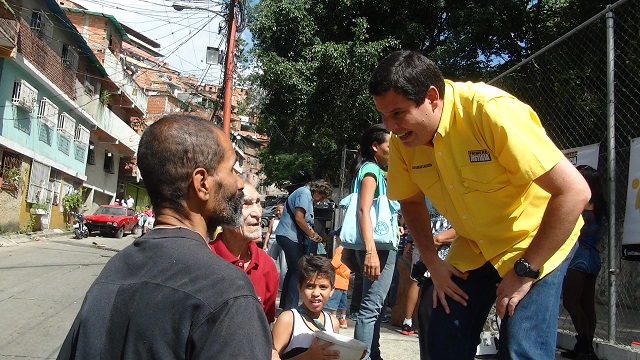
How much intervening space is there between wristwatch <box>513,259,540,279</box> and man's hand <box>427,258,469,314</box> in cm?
35

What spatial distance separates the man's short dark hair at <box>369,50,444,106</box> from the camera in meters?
2.30

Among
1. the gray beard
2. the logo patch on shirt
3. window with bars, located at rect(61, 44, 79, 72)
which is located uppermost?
window with bars, located at rect(61, 44, 79, 72)

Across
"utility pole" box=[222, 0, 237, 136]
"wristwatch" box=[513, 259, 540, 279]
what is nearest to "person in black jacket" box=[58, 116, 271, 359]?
"wristwatch" box=[513, 259, 540, 279]

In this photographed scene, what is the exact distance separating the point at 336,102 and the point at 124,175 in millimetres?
31337

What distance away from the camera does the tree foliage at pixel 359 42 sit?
470 inches

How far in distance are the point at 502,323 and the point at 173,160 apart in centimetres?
150

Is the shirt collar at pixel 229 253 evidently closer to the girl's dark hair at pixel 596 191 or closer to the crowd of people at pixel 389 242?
the crowd of people at pixel 389 242

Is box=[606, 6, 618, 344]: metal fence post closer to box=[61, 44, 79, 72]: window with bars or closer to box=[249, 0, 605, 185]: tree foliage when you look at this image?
box=[249, 0, 605, 185]: tree foliage

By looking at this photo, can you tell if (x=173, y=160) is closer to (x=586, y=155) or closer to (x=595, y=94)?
(x=586, y=155)

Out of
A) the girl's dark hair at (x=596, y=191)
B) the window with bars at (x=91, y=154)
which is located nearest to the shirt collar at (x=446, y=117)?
the girl's dark hair at (x=596, y=191)

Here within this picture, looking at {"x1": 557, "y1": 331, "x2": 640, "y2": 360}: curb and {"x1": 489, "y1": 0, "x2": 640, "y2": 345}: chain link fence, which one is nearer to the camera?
{"x1": 557, "y1": 331, "x2": 640, "y2": 360}: curb

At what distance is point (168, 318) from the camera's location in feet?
4.24

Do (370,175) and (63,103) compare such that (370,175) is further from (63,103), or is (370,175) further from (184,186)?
(63,103)

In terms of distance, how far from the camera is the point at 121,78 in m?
35.0
